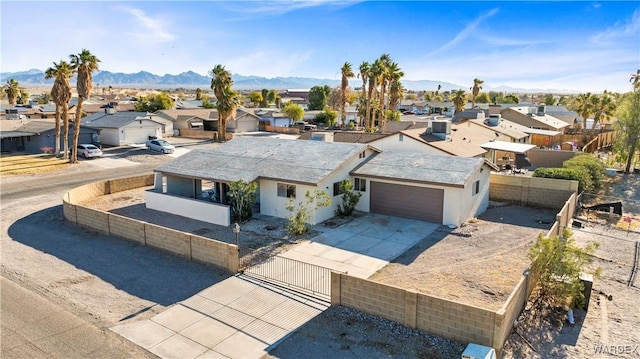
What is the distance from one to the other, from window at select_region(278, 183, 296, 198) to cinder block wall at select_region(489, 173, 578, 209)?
13.1m

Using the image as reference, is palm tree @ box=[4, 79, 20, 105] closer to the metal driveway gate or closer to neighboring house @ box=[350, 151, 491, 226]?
neighboring house @ box=[350, 151, 491, 226]

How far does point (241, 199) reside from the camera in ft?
78.4

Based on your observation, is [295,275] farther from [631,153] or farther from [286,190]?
[631,153]

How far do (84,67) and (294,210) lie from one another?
88.6 ft

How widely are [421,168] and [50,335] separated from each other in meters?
18.6

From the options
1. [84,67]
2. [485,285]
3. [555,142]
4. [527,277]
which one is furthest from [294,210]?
[555,142]

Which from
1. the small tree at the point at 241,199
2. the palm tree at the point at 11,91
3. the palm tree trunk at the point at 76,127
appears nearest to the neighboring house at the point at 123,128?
the palm tree trunk at the point at 76,127

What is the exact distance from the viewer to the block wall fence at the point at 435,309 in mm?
12227

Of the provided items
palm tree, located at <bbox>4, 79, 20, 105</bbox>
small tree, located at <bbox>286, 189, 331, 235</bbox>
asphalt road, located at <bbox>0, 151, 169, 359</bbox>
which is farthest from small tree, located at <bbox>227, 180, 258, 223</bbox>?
palm tree, located at <bbox>4, 79, 20, 105</bbox>

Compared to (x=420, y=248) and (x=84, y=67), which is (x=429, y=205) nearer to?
(x=420, y=248)

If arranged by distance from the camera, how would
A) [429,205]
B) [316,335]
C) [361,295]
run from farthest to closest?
[429,205], [361,295], [316,335]

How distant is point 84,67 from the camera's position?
39406 millimetres

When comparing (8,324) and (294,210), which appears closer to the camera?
(8,324)

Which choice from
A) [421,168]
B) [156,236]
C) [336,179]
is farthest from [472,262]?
[156,236]
